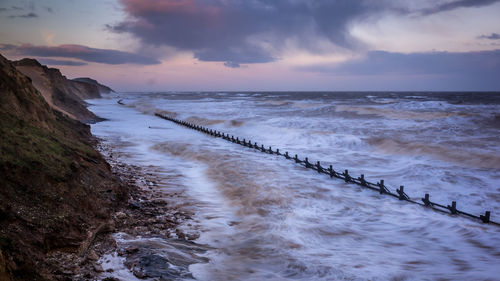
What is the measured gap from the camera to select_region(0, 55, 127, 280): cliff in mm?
5809

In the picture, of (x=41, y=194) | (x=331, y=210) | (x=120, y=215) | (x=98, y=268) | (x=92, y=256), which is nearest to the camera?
(x=98, y=268)

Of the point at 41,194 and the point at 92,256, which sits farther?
the point at 41,194

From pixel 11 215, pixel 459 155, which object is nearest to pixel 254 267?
pixel 11 215

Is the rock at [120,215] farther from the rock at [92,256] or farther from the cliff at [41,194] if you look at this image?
the rock at [92,256]

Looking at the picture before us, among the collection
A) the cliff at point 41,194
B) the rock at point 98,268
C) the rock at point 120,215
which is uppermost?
the cliff at point 41,194

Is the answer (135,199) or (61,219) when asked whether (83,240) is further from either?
(135,199)

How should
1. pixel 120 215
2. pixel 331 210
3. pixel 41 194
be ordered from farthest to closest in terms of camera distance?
1. pixel 331 210
2. pixel 120 215
3. pixel 41 194

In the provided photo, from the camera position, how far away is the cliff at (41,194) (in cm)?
581

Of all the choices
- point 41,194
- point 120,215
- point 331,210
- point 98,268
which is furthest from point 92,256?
point 331,210

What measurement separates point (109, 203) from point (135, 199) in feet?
6.01

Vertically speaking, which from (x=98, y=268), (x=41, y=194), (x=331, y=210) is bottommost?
(x=331, y=210)

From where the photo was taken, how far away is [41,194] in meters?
7.63

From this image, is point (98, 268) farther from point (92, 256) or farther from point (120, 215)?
point (120, 215)

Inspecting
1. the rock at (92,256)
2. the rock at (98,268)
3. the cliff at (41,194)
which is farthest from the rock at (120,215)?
the rock at (98,268)
